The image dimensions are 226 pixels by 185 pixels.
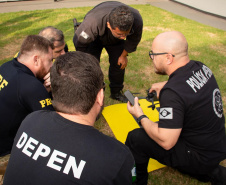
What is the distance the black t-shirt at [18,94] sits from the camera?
66.4 inches

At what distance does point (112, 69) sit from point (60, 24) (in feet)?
15.5

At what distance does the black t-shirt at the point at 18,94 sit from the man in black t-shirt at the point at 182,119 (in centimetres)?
94

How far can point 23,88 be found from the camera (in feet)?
→ 5.48

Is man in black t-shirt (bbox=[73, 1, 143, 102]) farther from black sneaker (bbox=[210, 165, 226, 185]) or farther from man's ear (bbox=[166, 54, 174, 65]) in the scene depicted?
black sneaker (bbox=[210, 165, 226, 185])

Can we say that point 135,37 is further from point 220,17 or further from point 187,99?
point 220,17

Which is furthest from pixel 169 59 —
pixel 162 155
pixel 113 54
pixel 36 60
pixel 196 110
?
pixel 113 54

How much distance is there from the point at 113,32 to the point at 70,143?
208cm

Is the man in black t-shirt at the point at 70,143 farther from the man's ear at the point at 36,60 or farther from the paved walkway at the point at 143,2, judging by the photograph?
the paved walkway at the point at 143,2

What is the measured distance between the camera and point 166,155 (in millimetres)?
1929

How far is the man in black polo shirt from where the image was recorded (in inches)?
66.6

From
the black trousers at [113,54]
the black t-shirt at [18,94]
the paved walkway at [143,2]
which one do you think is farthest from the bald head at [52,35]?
the paved walkway at [143,2]

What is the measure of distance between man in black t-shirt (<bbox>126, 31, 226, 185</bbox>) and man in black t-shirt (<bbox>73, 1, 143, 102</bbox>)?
2.67ft

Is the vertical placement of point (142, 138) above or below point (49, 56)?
below

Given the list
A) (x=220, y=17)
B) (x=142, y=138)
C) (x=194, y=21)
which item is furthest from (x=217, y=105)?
(x=220, y=17)
